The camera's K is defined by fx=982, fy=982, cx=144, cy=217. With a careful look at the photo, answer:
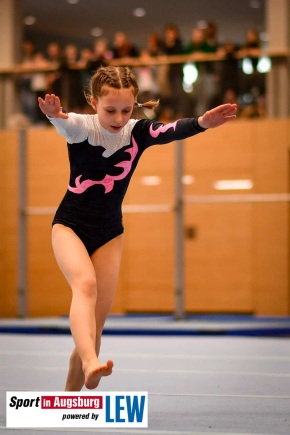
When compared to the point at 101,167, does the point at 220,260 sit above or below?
below

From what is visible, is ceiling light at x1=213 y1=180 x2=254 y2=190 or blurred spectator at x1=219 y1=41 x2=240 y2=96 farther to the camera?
ceiling light at x1=213 y1=180 x2=254 y2=190

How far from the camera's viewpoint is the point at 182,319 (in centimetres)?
1326

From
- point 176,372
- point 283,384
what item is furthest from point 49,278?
point 283,384

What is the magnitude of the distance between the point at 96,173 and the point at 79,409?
4.44 ft

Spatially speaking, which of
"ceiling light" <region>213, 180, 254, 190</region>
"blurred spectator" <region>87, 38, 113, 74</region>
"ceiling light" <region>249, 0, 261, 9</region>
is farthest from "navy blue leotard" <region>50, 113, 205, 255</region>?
"ceiling light" <region>249, 0, 261, 9</region>

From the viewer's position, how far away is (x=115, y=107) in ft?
16.8

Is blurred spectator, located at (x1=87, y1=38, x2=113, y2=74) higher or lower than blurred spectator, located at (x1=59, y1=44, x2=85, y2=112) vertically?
higher

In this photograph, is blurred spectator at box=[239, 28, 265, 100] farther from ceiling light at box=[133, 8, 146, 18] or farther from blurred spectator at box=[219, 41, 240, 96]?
ceiling light at box=[133, 8, 146, 18]

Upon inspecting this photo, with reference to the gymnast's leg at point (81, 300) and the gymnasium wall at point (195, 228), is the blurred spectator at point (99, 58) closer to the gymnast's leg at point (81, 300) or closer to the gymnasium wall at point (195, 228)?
the gymnasium wall at point (195, 228)

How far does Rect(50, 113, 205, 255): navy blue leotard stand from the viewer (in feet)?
16.9

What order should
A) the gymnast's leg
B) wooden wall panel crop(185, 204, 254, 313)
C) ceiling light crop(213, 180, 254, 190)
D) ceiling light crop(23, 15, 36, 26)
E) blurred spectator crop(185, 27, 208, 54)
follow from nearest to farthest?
the gymnast's leg < blurred spectator crop(185, 27, 208, 54) < wooden wall panel crop(185, 204, 254, 313) < ceiling light crop(213, 180, 254, 190) < ceiling light crop(23, 15, 36, 26)

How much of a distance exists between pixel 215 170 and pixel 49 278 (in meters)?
3.23

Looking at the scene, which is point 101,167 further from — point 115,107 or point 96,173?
A: point 115,107

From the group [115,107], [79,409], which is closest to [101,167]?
[115,107]
